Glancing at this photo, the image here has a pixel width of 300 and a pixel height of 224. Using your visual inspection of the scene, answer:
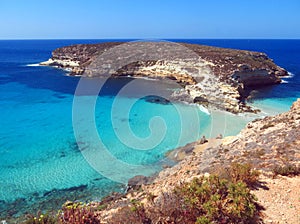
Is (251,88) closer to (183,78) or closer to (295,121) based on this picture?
(183,78)

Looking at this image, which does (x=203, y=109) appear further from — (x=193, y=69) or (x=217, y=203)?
(x=217, y=203)

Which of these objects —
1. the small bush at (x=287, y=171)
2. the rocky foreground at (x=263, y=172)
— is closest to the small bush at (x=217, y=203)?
the rocky foreground at (x=263, y=172)

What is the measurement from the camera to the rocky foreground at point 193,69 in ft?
109

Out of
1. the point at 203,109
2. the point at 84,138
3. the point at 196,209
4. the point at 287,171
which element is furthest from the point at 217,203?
the point at 203,109

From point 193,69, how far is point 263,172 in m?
35.3

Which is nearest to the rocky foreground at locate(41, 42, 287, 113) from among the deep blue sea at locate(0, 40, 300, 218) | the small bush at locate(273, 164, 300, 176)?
the deep blue sea at locate(0, 40, 300, 218)

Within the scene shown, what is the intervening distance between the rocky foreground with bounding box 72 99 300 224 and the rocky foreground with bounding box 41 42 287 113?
14.8 metres

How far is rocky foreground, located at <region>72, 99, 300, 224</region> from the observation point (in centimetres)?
738

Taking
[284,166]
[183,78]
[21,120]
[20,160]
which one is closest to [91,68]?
[183,78]

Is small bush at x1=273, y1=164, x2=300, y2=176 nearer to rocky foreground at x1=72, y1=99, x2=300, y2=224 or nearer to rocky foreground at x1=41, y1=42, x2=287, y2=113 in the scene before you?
rocky foreground at x1=72, y1=99, x2=300, y2=224

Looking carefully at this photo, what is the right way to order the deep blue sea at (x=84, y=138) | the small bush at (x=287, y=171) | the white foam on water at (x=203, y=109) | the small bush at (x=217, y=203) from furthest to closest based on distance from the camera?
the white foam on water at (x=203, y=109)
the deep blue sea at (x=84, y=138)
the small bush at (x=287, y=171)
the small bush at (x=217, y=203)

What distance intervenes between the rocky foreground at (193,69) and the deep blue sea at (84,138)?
10.2 ft

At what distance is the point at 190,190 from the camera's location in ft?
23.3

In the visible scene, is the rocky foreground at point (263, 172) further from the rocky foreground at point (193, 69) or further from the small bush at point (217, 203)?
the rocky foreground at point (193, 69)
